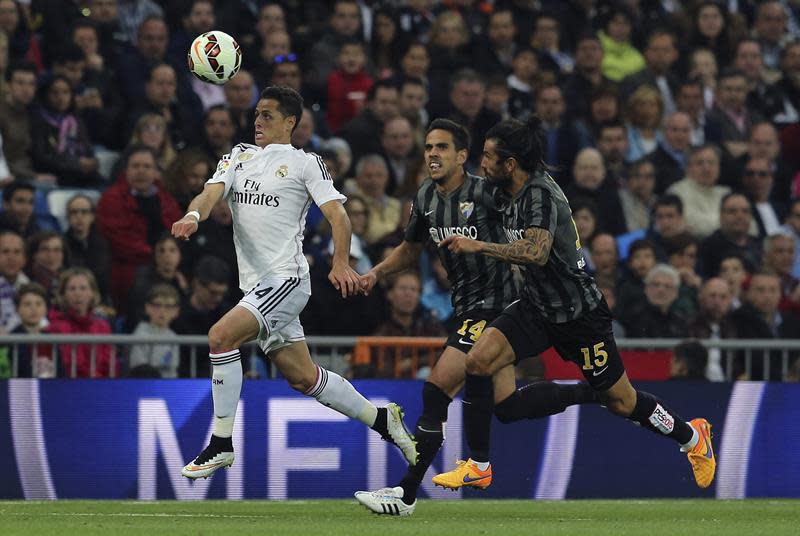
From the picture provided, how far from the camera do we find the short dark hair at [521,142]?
35.5ft

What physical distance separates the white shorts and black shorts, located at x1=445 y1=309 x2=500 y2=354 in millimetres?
1007

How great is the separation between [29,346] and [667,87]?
360 inches

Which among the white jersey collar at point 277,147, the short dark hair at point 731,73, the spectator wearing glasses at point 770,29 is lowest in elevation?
the white jersey collar at point 277,147

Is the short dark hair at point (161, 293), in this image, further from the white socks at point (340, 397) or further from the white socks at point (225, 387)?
the white socks at point (225, 387)

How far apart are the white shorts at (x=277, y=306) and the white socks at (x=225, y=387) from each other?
0.27 meters

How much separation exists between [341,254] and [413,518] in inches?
66.1

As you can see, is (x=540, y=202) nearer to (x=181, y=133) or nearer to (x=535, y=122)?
(x=535, y=122)

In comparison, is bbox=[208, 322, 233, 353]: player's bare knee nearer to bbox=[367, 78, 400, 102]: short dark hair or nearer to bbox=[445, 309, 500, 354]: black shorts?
bbox=[445, 309, 500, 354]: black shorts

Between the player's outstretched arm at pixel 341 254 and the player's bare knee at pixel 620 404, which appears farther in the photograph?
the player's bare knee at pixel 620 404

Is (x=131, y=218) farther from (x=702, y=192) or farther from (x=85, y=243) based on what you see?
(x=702, y=192)

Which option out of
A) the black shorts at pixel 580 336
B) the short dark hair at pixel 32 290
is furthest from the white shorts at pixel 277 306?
the short dark hair at pixel 32 290

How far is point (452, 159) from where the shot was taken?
11.3m

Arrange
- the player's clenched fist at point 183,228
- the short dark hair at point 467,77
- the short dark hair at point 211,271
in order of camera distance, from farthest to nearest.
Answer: the short dark hair at point 467,77 → the short dark hair at point 211,271 → the player's clenched fist at point 183,228

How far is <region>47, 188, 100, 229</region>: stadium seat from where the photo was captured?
603 inches
